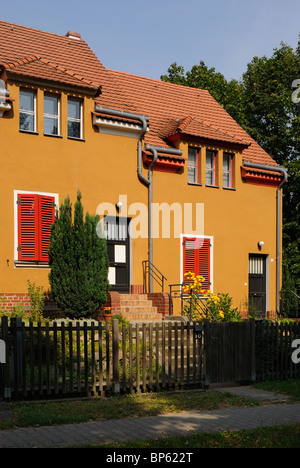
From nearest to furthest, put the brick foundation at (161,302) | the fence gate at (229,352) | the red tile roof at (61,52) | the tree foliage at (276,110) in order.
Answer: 1. the fence gate at (229,352)
2. the brick foundation at (161,302)
3. the red tile roof at (61,52)
4. the tree foliage at (276,110)

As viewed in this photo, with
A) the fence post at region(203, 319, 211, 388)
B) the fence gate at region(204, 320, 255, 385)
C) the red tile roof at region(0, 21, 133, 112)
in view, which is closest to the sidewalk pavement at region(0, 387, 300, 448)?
the fence post at region(203, 319, 211, 388)

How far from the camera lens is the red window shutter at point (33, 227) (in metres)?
14.8

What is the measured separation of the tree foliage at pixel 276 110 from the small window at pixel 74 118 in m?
13.6

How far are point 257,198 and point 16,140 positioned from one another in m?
9.61

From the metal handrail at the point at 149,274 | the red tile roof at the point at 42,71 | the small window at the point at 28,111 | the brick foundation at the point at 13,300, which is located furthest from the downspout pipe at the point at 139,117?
the brick foundation at the point at 13,300

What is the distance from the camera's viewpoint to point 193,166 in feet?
61.8

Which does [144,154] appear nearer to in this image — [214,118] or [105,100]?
[105,100]

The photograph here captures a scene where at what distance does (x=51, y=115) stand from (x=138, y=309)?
6.29 m

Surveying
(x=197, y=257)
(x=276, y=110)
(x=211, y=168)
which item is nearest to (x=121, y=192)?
(x=197, y=257)

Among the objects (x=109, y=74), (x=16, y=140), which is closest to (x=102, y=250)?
(x=16, y=140)

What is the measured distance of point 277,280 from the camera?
20.5 meters

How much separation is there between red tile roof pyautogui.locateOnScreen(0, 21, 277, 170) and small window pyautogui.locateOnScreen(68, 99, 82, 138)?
684 mm

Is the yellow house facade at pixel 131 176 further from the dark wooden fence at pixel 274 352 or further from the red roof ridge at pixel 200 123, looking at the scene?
the dark wooden fence at pixel 274 352

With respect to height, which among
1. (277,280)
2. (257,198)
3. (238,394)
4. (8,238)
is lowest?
(238,394)
